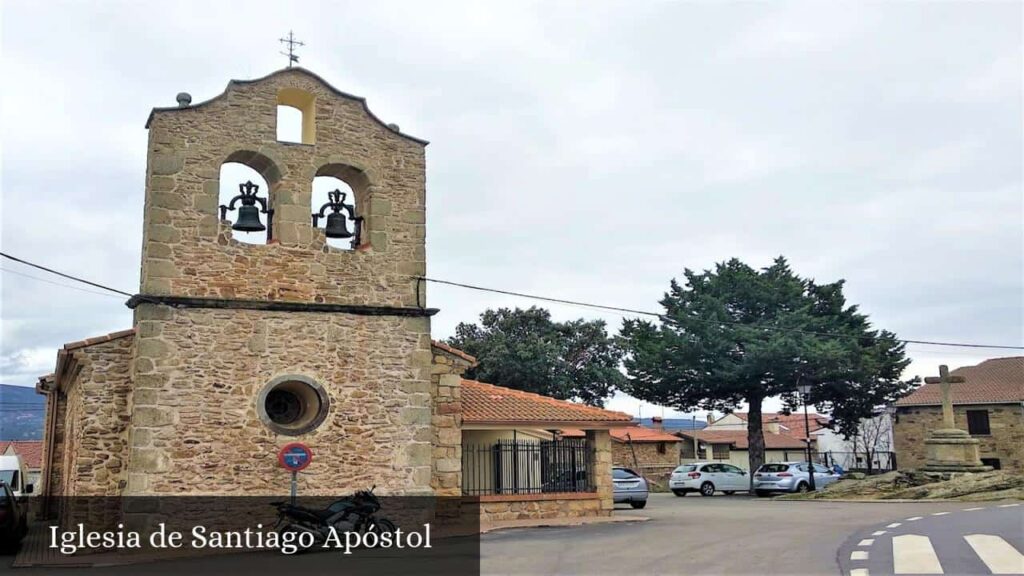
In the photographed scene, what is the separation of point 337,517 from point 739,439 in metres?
42.6

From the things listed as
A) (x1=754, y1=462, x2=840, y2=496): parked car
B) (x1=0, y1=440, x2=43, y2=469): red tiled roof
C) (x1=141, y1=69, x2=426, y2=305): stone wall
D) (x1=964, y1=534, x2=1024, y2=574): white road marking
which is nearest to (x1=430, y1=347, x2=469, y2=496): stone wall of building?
(x1=141, y1=69, x2=426, y2=305): stone wall

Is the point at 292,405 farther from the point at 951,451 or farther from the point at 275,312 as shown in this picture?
the point at 951,451

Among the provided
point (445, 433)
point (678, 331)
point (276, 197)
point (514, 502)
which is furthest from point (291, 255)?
point (678, 331)

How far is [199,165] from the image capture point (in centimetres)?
1445

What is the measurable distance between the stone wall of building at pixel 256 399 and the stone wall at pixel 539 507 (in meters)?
2.02

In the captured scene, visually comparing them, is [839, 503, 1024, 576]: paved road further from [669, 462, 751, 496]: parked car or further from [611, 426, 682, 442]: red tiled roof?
[611, 426, 682, 442]: red tiled roof

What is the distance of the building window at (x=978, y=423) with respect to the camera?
37.2 m

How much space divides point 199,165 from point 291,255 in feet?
6.87

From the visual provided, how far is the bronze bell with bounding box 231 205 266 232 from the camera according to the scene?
47.5ft

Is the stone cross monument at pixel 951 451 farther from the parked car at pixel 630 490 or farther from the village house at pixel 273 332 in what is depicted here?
the village house at pixel 273 332

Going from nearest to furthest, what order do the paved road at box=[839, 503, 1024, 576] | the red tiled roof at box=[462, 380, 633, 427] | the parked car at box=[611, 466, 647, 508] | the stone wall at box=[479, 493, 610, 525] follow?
the paved road at box=[839, 503, 1024, 576] < the stone wall at box=[479, 493, 610, 525] < the red tiled roof at box=[462, 380, 633, 427] < the parked car at box=[611, 466, 647, 508]

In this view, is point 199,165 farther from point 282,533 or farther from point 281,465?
point 282,533

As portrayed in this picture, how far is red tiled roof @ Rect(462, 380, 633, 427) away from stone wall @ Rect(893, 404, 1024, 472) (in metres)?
23.3

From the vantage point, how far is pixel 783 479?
27.9 m
